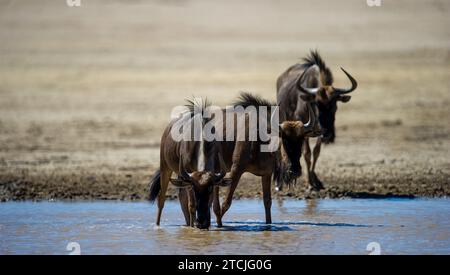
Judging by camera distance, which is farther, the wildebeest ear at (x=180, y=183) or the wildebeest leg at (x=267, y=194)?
Answer: the wildebeest leg at (x=267, y=194)

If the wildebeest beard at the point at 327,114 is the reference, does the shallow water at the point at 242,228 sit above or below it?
below

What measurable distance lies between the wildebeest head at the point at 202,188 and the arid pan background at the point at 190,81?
341 cm

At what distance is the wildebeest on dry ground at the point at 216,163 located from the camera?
10.1 meters

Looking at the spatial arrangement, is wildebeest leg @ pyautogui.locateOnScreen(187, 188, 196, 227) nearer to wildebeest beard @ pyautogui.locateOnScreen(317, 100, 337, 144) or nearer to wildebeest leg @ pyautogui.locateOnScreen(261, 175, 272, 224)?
wildebeest leg @ pyautogui.locateOnScreen(261, 175, 272, 224)

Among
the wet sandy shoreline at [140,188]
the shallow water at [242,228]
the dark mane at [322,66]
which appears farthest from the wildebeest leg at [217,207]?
the dark mane at [322,66]

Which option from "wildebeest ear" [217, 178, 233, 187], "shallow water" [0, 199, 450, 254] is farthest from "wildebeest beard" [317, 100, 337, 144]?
"wildebeest ear" [217, 178, 233, 187]

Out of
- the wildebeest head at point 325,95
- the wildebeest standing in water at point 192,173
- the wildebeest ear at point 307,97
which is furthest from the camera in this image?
the wildebeest ear at point 307,97

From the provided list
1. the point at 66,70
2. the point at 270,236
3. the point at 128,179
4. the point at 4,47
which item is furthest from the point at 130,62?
the point at 270,236

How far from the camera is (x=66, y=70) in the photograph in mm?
24219

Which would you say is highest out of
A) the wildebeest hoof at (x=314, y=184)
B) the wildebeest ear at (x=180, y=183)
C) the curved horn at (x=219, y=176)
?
the curved horn at (x=219, y=176)

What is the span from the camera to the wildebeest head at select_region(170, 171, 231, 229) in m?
10.0

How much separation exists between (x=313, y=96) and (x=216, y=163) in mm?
2942

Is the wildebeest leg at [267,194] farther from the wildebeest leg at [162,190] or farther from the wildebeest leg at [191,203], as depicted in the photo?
the wildebeest leg at [162,190]
